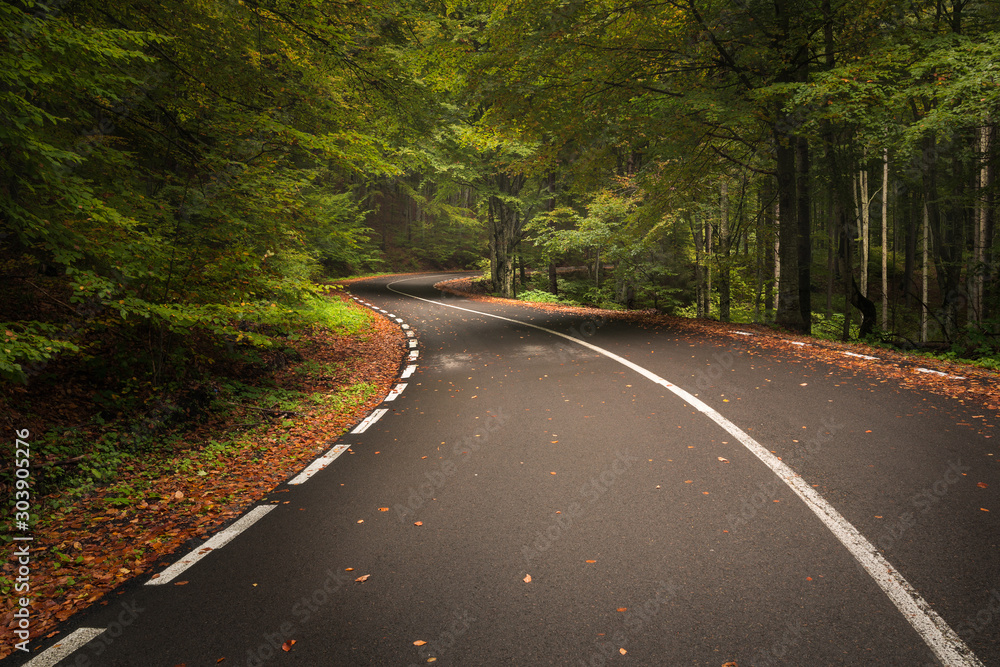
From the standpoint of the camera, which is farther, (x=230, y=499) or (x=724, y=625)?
(x=230, y=499)

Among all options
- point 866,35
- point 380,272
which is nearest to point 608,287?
point 866,35

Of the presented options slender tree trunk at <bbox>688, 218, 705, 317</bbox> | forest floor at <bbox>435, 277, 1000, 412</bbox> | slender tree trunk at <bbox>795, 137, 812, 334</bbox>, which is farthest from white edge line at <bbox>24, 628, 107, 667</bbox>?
slender tree trunk at <bbox>688, 218, 705, 317</bbox>

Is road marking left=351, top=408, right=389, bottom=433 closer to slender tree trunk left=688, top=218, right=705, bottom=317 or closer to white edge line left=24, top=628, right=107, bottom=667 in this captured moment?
white edge line left=24, top=628, right=107, bottom=667

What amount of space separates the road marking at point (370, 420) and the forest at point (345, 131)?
1623 millimetres

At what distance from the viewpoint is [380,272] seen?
43562mm

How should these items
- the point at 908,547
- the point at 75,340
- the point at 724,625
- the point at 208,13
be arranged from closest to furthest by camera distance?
the point at 724,625
the point at 908,547
the point at 75,340
the point at 208,13

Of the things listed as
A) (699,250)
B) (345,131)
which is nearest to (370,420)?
(345,131)

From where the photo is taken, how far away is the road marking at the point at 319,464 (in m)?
4.93

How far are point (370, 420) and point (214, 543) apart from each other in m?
3.12

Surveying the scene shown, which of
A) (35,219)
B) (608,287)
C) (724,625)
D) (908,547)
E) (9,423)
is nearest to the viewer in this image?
(724,625)

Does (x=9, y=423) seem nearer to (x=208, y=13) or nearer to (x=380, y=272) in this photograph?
(x=208, y=13)

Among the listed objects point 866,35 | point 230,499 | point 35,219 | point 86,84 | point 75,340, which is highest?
point 866,35

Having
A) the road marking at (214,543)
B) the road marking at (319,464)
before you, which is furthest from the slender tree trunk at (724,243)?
the road marking at (214,543)

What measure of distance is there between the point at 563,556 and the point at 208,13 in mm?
8331
